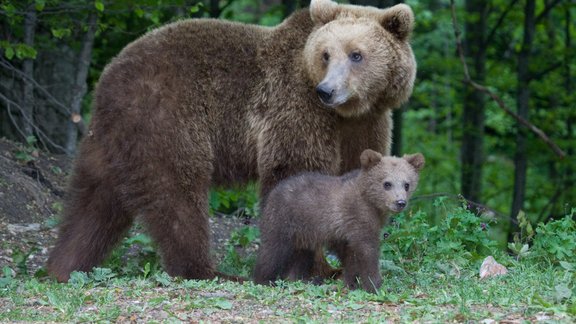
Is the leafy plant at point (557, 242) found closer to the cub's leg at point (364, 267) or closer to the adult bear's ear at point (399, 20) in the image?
the cub's leg at point (364, 267)

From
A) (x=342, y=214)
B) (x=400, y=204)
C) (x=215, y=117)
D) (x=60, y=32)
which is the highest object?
(x=60, y=32)

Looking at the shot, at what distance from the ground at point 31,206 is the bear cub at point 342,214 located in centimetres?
220

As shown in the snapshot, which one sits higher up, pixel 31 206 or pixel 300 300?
pixel 300 300

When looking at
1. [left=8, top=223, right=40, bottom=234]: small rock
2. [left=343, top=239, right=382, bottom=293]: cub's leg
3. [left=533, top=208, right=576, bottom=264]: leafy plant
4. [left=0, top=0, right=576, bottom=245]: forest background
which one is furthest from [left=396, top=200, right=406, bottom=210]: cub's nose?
[left=8, top=223, right=40, bottom=234]: small rock

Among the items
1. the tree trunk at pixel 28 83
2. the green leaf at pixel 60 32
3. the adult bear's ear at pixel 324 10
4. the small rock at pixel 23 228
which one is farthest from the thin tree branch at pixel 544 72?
the small rock at pixel 23 228

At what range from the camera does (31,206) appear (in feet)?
30.5

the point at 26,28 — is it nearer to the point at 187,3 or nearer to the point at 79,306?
the point at 187,3

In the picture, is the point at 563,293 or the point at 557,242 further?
the point at 557,242

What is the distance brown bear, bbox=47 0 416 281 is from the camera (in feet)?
23.7

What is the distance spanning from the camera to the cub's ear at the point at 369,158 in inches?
258

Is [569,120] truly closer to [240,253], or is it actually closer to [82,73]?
[240,253]

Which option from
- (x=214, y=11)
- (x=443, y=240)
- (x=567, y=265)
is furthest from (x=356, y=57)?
(x=214, y=11)

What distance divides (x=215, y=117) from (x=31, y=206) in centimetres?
283

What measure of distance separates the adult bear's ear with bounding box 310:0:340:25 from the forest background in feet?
6.68
